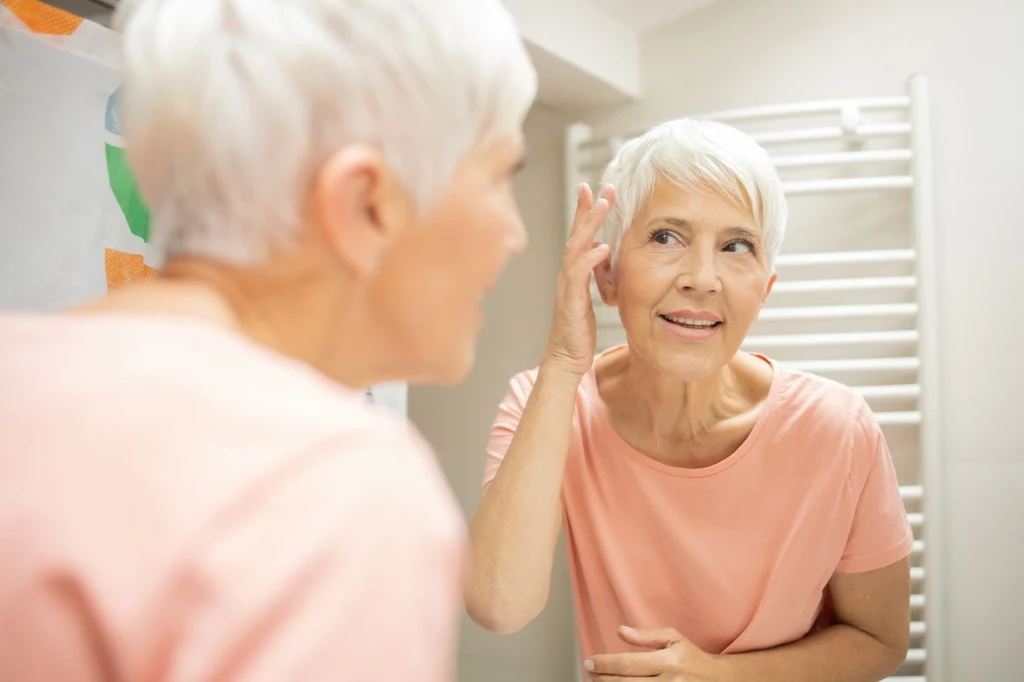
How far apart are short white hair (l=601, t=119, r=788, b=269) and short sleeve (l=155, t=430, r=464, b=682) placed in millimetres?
794

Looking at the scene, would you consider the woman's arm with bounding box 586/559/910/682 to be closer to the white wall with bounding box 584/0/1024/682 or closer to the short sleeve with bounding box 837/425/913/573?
the short sleeve with bounding box 837/425/913/573

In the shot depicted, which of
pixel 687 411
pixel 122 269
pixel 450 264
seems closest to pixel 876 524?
pixel 687 411

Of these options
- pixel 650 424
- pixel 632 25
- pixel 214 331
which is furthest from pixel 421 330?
pixel 632 25

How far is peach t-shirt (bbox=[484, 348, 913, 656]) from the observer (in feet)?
3.41

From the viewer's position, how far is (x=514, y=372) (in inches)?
78.6

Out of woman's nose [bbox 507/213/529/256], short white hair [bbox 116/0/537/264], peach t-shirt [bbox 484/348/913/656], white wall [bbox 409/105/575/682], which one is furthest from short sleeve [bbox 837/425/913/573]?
white wall [bbox 409/105/575/682]

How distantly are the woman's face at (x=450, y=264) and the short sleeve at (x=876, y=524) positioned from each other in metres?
0.73

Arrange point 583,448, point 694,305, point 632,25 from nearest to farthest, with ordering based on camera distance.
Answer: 1. point 694,305
2. point 583,448
3. point 632,25

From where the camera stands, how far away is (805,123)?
1657 millimetres

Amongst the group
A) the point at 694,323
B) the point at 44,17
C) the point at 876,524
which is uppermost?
the point at 44,17

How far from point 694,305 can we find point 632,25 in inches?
40.6

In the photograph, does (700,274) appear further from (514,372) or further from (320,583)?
(514,372)

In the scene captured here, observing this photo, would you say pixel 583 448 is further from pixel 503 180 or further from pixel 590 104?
pixel 590 104

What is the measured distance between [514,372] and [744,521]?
38.9 inches
